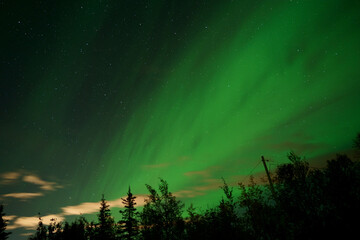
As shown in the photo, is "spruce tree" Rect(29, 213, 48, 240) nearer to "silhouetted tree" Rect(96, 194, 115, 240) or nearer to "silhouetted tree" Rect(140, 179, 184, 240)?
"silhouetted tree" Rect(96, 194, 115, 240)

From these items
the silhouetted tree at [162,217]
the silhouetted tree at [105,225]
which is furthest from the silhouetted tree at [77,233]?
the silhouetted tree at [162,217]

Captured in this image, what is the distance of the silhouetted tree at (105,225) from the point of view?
46606 mm

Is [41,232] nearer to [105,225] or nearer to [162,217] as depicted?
[105,225]

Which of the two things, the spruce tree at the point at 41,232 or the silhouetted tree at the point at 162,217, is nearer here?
the silhouetted tree at the point at 162,217

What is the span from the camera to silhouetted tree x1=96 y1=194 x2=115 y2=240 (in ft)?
153

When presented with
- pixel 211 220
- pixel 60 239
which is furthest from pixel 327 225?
pixel 60 239

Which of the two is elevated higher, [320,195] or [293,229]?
[320,195]

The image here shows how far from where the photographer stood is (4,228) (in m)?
46.4

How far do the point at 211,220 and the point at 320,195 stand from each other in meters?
11.7

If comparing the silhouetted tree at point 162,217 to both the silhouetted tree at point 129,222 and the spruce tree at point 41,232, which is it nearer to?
the silhouetted tree at point 129,222

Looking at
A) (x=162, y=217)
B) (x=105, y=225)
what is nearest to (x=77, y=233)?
(x=105, y=225)

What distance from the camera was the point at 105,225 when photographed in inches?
1935

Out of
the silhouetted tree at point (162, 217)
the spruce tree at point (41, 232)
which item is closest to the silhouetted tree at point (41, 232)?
the spruce tree at point (41, 232)

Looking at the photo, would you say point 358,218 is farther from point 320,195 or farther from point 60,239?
point 60,239
